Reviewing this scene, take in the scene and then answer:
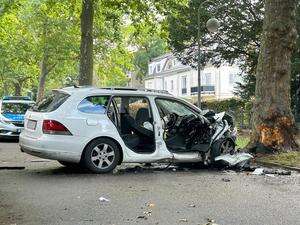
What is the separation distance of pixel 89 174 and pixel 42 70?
35.3m

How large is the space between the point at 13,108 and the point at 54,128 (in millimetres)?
12234

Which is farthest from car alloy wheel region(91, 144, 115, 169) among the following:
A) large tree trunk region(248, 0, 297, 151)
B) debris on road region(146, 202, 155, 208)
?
large tree trunk region(248, 0, 297, 151)

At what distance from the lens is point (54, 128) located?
10836 mm

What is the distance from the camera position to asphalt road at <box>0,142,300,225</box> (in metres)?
6.98

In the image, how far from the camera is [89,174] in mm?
11102

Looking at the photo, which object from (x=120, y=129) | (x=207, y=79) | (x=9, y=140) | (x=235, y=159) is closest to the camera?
(x=120, y=129)

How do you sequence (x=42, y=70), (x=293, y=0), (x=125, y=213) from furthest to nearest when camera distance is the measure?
(x=42, y=70) < (x=293, y=0) < (x=125, y=213)

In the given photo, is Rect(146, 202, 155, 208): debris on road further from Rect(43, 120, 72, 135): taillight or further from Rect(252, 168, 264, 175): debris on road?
Rect(252, 168, 264, 175): debris on road

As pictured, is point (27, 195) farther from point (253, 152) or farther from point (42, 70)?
point (42, 70)

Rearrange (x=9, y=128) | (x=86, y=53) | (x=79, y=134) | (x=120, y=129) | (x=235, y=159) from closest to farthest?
(x=79, y=134) < (x=120, y=129) < (x=235, y=159) < (x=9, y=128) < (x=86, y=53)

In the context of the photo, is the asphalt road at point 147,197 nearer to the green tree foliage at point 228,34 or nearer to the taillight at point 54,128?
the taillight at point 54,128

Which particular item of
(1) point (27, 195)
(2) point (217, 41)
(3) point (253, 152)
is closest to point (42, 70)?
(2) point (217, 41)

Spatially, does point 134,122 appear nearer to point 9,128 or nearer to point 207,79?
point 9,128

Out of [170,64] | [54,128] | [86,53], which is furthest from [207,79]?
[54,128]
